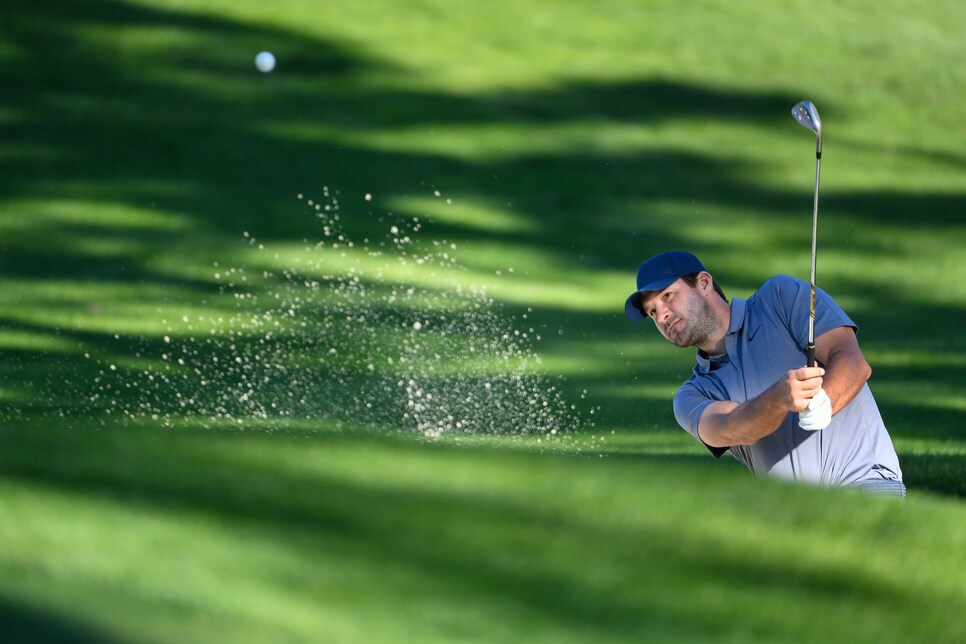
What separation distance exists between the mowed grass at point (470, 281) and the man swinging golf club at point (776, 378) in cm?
46

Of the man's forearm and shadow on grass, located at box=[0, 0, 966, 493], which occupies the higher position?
shadow on grass, located at box=[0, 0, 966, 493]

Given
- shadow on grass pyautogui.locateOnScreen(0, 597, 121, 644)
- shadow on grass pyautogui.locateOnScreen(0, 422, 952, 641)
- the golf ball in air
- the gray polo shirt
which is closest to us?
shadow on grass pyautogui.locateOnScreen(0, 597, 121, 644)

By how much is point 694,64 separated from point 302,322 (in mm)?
3249

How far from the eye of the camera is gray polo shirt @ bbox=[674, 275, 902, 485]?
8.36 feet

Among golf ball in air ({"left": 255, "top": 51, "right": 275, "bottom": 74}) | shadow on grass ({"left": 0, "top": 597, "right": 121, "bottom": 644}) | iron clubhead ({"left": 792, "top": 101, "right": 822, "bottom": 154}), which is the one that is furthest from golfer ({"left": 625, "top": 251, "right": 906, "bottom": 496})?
golf ball in air ({"left": 255, "top": 51, "right": 275, "bottom": 74})

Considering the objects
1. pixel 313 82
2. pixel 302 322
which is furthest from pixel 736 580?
pixel 313 82

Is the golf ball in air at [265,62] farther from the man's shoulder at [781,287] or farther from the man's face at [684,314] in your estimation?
the man's shoulder at [781,287]

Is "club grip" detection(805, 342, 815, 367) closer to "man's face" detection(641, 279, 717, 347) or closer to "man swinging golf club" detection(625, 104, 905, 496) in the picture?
"man swinging golf club" detection(625, 104, 905, 496)

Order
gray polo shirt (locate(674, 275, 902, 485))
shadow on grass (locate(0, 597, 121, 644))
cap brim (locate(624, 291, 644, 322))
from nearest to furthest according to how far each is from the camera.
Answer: shadow on grass (locate(0, 597, 121, 644)) → gray polo shirt (locate(674, 275, 902, 485)) → cap brim (locate(624, 291, 644, 322))

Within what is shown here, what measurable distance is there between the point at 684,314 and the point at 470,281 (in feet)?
7.63

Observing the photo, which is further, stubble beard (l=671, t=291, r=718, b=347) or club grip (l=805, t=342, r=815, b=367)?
stubble beard (l=671, t=291, r=718, b=347)

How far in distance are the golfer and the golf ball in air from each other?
14.3ft

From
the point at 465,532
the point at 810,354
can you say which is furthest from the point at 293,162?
the point at 465,532

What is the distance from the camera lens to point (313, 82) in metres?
6.69
